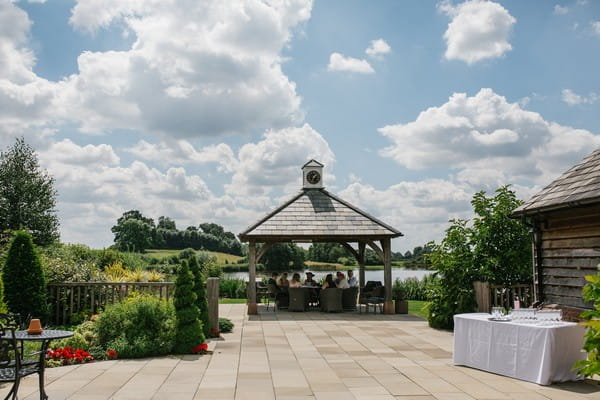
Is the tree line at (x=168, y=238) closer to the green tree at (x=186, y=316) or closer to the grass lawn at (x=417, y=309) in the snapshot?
the grass lawn at (x=417, y=309)

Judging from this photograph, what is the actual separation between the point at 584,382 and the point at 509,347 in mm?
963

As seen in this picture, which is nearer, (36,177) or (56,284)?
(56,284)

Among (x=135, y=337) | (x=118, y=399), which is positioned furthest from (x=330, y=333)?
(x=118, y=399)

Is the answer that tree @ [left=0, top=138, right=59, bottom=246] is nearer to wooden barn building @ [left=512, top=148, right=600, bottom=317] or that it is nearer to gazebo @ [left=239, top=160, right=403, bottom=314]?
gazebo @ [left=239, top=160, right=403, bottom=314]

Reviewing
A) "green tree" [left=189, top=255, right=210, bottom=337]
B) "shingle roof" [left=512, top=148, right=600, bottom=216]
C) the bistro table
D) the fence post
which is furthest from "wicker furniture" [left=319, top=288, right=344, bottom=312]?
the bistro table

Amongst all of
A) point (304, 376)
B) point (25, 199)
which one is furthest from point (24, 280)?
point (25, 199)

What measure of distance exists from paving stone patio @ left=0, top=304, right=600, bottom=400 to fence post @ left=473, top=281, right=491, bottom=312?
101 centimetres

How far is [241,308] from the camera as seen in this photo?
1781cm

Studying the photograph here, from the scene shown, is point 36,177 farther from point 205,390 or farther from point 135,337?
point 205,390

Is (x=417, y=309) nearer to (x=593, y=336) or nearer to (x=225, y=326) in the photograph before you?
(x=225, y=326)

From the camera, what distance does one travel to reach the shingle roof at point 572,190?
8.46 metres

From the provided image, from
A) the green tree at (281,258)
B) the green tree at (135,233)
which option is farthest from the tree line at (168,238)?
the green tree at (281,258)

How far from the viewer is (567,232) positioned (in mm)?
9445

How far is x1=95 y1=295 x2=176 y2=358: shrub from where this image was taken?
9.12m
